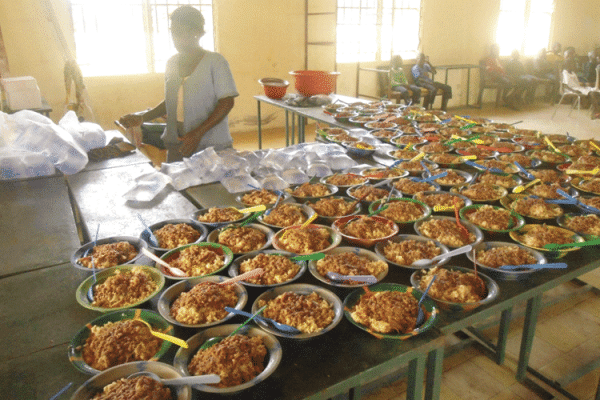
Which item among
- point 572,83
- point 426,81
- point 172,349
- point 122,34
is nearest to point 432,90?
point 426,81

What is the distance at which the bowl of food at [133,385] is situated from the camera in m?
0.89

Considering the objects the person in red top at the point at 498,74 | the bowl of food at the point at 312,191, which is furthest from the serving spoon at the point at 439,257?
the person in red top at the point at 498,74

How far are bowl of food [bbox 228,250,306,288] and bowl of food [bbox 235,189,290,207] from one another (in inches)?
20.9

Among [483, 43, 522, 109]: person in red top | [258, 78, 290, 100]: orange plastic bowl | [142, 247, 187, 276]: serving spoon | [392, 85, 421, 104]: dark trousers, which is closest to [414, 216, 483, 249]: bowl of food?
[142, 247, 187, 276]: serving spoon

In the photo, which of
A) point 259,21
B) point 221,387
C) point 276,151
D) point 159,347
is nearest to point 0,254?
point 159,347

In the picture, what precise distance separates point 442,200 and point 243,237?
91cm

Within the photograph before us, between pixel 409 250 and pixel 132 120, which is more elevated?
pixel 132 120

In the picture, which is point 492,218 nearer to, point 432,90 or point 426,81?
point 432,90

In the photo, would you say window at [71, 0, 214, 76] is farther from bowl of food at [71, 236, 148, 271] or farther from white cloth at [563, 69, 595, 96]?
white cloth at [563, 69, 595, 96]

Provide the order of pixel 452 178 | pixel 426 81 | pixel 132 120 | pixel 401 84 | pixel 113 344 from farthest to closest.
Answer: pixel 426 81 → pixel 401 84 → pixel 132 120 → pixel 452 178 → pixel 113 344

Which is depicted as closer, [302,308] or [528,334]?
[302,308]

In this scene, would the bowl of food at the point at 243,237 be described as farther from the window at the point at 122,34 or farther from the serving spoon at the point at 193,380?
the window at the point at 122,34

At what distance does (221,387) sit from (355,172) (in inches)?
64.3

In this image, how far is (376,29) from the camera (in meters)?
8.25
